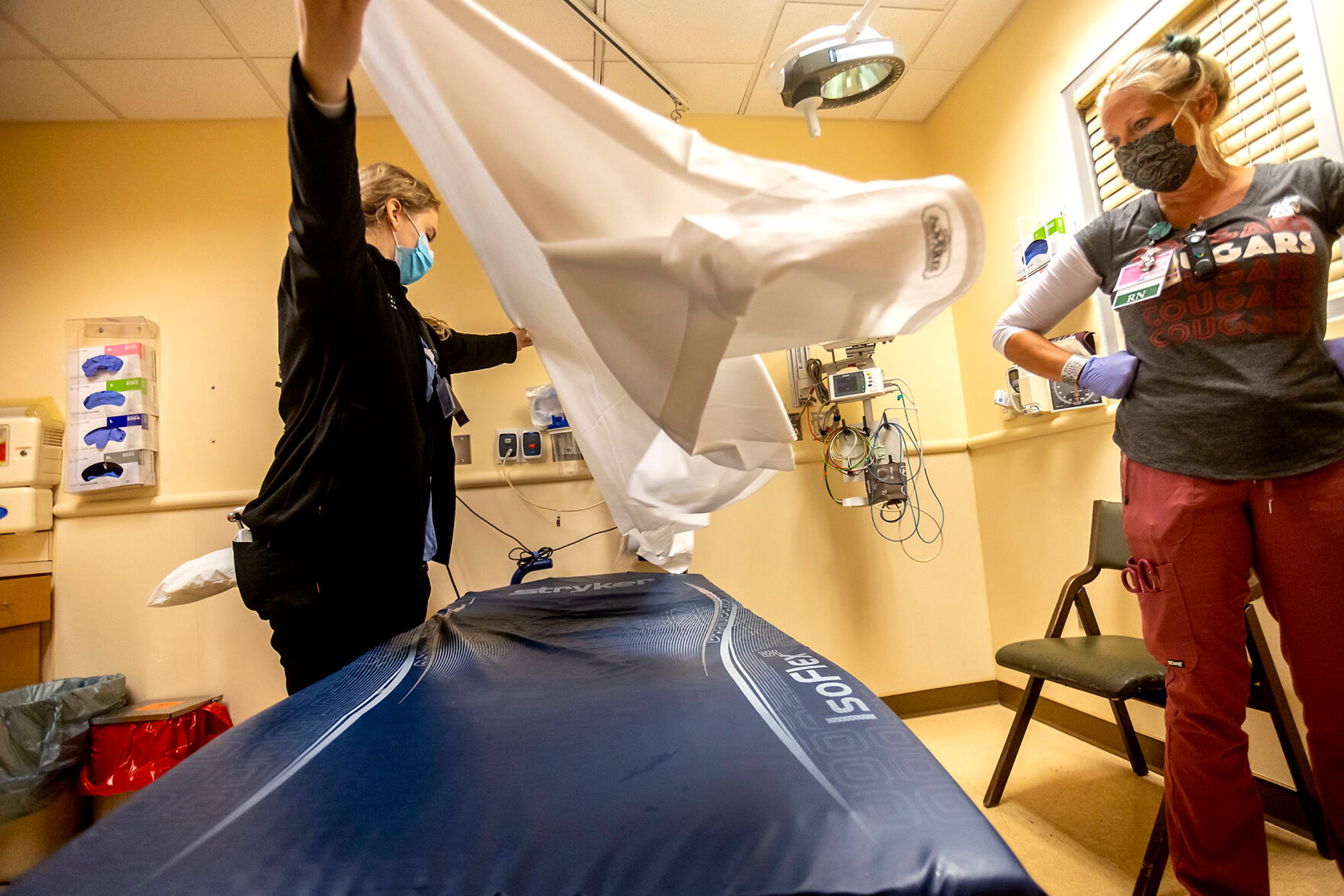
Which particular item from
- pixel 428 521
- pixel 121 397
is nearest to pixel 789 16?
pixel 428 521

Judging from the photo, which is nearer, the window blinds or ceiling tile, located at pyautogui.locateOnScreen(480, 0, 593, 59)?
the window blinds

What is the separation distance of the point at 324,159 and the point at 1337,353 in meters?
1.60

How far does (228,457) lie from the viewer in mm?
2314

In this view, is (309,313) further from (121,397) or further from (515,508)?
(121,397)

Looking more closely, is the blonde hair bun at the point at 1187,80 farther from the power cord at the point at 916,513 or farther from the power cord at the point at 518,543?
the power cord at the point at 518,543

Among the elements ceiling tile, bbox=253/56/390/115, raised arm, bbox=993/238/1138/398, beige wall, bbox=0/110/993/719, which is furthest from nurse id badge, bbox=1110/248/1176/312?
ceiling tile, bbox=253/56/390/115

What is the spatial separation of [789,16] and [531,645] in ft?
7.29

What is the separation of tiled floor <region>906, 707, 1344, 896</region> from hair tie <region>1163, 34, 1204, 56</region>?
1334 mm

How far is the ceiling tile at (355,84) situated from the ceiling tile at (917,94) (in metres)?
1.26

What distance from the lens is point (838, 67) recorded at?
1633mm

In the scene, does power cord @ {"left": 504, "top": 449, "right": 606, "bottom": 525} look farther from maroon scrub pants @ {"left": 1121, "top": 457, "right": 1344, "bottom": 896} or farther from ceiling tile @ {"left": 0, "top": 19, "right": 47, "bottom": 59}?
ceiling tile @ {"left": 0, "top": 19, "right": 47, "bottom": 59}

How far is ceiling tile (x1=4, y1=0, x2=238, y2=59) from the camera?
1.93 meters

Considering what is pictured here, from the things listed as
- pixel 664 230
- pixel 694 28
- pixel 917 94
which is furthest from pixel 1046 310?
pixel 917 94

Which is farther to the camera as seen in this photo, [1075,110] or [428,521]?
[1075,110]
